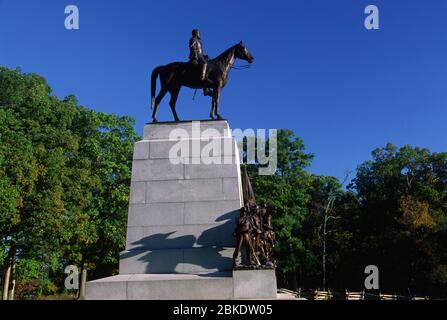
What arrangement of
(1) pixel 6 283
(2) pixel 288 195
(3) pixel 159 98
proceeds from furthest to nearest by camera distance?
1. (2) pixel 288 195
2. (1) pixel 6 283
3. (3) pixel 159 98

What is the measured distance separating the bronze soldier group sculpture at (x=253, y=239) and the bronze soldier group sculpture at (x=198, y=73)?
4085mm

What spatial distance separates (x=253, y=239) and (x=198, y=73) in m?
6.00

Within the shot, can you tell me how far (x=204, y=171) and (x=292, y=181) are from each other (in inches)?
1122

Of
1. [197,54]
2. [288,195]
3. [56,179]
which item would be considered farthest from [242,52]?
[288,195]

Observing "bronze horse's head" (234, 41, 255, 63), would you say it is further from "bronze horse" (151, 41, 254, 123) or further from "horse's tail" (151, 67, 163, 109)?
"horse's tail" (151, 67, 163, 109)

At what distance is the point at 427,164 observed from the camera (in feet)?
154

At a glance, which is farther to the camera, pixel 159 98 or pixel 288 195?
pixel 288 195

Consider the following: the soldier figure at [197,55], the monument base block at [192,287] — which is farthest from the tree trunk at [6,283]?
the soldier figure at [197,55]

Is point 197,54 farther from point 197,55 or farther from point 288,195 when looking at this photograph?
point 288,195

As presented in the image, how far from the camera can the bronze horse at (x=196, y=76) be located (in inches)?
592

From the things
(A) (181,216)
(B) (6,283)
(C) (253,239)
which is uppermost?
(A) (181,216)

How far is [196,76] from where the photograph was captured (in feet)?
49.2
